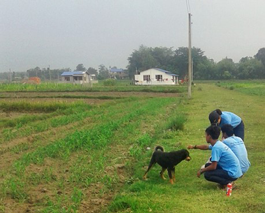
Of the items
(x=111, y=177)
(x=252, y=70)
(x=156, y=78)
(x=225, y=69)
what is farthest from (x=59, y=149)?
(x=225, y=69)

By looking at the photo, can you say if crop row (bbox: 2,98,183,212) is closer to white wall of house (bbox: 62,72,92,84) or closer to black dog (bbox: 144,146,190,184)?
black dog (bbox: 144,146,190,184)

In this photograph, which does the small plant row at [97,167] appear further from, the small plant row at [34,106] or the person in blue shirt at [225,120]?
the small plant row at [34,106]

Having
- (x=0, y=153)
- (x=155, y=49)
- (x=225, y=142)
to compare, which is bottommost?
(x=0, y=153)

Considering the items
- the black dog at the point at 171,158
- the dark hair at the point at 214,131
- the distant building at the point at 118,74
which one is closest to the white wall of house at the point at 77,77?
the distant building at the point at 118,74

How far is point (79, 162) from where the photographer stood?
8.30 metres

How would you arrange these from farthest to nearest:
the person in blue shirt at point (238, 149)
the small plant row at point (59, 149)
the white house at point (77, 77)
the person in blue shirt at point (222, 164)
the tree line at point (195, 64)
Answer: the tree line at point (195, 64) < the white house at point (77, 77) < the small plant row at point (59, 149) < the person in blue shirt at point (238, 149) < the person in blue shirt at point (222, 164)

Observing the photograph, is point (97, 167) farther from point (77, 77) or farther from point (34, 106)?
point (77, 77)

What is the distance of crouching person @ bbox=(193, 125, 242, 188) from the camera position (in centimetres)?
596

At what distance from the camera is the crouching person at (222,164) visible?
19.5 feet

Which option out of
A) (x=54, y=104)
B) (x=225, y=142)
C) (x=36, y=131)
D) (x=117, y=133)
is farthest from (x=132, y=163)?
(x=54, y=104)

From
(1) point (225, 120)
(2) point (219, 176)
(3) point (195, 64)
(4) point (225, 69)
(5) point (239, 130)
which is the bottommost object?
(2) point (219, 176)

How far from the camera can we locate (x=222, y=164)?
6.05 m

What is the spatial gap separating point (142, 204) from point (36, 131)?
375 inches

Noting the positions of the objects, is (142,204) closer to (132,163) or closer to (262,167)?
(132,163)
